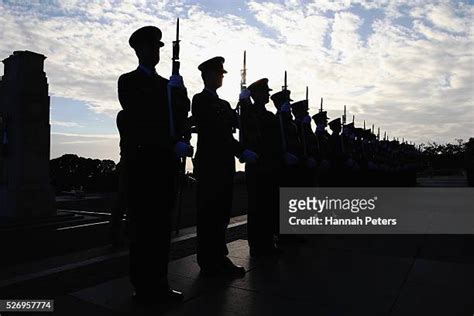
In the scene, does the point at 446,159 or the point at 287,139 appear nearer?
the point at 287,139

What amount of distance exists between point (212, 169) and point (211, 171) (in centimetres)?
2

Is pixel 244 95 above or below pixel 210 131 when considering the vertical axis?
above

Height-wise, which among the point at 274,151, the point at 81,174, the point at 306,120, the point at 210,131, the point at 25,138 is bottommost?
the point at 81,174

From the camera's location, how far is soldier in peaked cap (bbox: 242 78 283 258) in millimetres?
5641

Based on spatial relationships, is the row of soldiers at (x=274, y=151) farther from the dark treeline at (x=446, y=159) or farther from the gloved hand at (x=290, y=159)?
the dark treeline at (x=446, y=159)

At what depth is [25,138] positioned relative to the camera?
364 inches

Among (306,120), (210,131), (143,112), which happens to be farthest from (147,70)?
(306,120)

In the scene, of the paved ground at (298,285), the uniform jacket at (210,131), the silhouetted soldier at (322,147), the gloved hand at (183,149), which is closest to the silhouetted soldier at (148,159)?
the gloved hand at (183,149)

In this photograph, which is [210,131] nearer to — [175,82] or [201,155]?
[201,155]

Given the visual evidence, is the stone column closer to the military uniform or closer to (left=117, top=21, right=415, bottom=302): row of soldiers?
(left=117, top=21, right=415, bottom=302): row of soldiers

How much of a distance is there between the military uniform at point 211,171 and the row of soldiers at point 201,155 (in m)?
0.01

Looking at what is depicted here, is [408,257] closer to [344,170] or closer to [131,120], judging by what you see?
[131,120]

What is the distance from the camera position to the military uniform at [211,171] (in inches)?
179

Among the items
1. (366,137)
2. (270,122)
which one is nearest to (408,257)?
(270,122)
